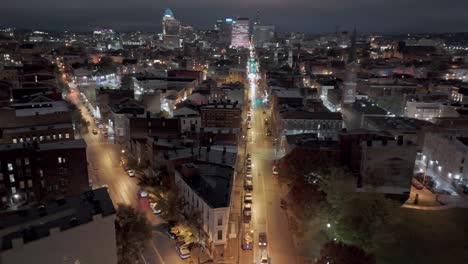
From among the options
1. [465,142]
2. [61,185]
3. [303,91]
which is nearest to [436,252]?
[465,142]

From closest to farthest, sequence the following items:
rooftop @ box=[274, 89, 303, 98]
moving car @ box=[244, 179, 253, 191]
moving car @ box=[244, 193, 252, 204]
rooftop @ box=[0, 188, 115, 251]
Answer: rooftop @ box=[0, 188, 115, 251], moving car @ box=[244, 193, 252, 204], moving car @ box=[244, 179, 253, 191], rooftop @ box=[274, 89, 303, 98]

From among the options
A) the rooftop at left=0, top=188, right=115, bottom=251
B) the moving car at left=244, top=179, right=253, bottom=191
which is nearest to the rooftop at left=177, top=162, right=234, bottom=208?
the moving car at left=244, top=179, right=253, bottom=191

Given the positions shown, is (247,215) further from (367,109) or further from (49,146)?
(367,109)

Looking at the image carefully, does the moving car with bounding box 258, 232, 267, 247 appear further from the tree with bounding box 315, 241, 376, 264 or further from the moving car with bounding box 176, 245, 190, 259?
the moving car with bounding box 176, 245, 190, 259

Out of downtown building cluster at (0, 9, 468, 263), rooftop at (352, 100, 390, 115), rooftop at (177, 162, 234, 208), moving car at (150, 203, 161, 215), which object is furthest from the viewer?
rooftop at (352, 100, 390, 115)

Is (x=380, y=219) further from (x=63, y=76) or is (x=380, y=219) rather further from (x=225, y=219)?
(x=63, y=76)

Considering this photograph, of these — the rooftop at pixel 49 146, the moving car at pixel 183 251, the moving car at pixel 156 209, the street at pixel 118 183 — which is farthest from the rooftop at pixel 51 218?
the rooftop at pixel 49 146

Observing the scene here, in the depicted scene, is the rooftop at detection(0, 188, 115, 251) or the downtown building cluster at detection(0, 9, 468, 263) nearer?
the rooftop at detection(0, 188, 115, 251)
